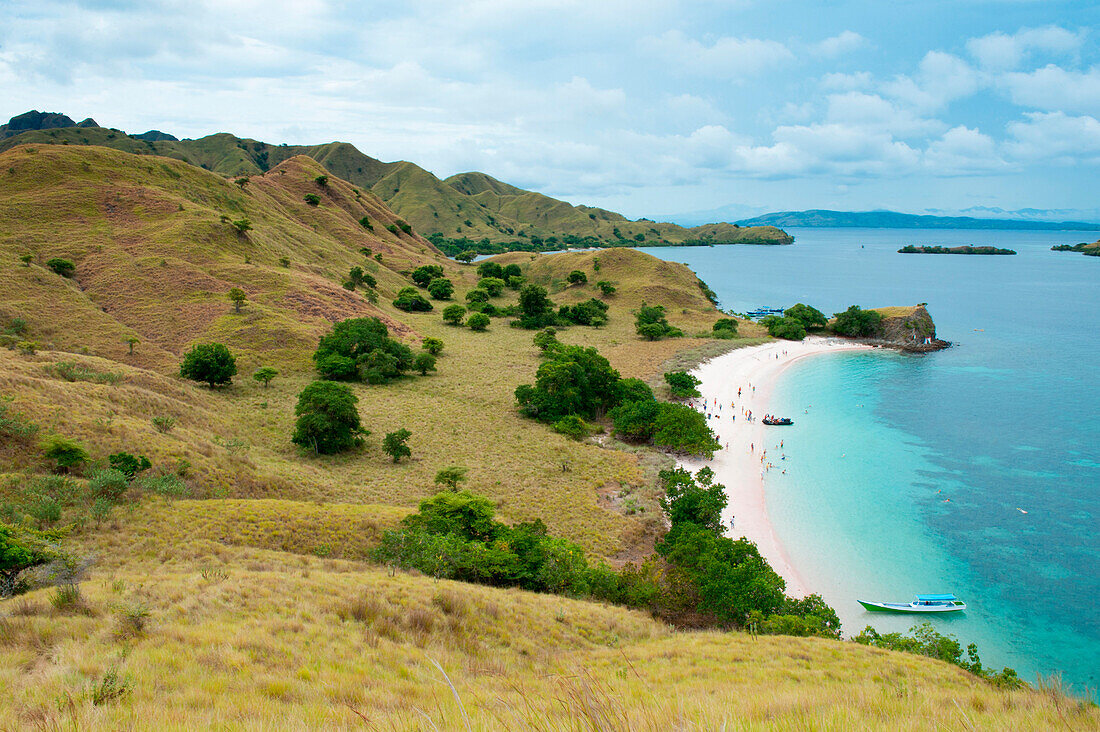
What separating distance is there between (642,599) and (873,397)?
42.1 m

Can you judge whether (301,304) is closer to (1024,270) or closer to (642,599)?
(642,599)

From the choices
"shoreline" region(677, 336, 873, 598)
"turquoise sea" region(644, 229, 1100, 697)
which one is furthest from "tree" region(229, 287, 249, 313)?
"turquoise sea" region(644, 229, 1100, 697)

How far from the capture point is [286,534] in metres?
15.7

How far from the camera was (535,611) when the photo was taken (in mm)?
12430

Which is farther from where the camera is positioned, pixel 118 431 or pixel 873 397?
pixel 873 397

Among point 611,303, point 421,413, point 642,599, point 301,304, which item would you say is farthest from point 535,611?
point 611,303

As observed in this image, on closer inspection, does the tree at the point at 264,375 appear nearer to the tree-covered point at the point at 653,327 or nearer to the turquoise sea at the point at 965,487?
the turquoise sea at the point at 965,487

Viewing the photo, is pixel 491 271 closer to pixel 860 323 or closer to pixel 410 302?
pixel 410 302

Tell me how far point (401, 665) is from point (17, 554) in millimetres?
8458

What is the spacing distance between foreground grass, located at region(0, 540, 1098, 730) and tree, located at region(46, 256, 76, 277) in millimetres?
43154

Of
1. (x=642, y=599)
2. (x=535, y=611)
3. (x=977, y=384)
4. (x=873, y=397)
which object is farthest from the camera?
(x=977, y=384)

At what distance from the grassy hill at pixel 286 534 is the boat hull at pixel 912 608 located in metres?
8.55

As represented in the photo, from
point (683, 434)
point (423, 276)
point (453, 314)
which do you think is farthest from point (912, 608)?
point (423, 276)

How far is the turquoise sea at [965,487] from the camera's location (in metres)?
19.9
